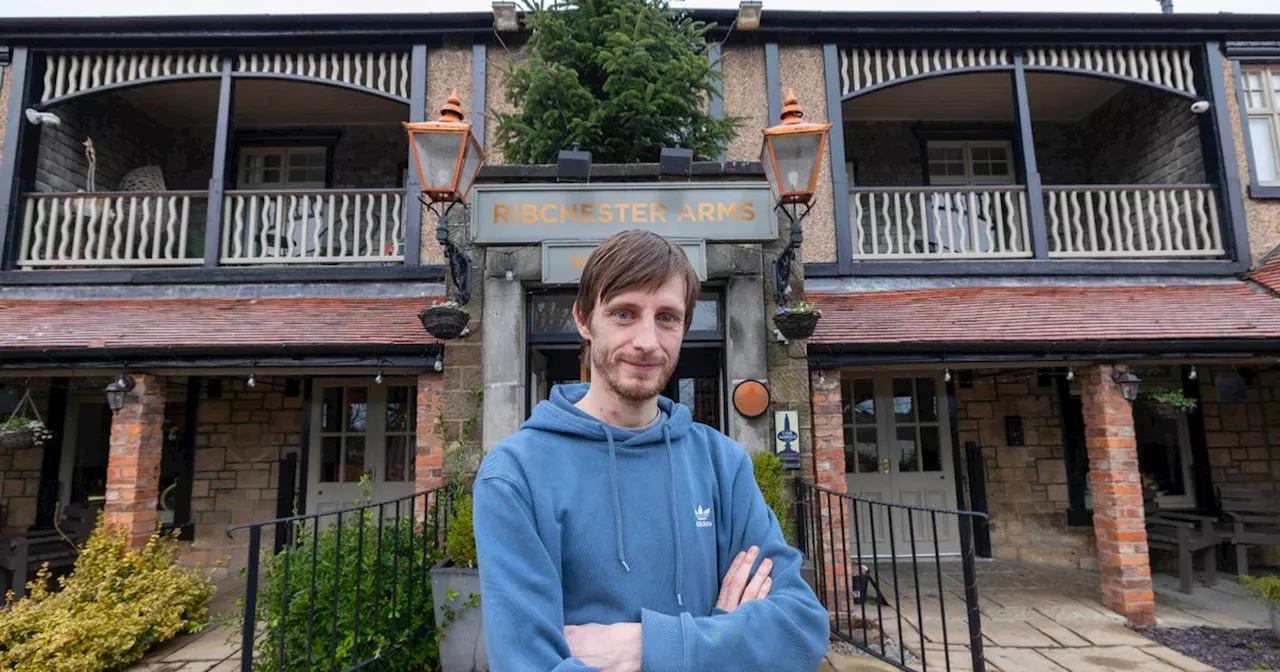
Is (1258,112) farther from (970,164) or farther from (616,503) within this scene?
(616,503)

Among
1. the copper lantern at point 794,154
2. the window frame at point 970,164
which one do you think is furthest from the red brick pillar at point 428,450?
the window frame at point 970,164

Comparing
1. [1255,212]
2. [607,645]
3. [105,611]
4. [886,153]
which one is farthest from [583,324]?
[1255,212]

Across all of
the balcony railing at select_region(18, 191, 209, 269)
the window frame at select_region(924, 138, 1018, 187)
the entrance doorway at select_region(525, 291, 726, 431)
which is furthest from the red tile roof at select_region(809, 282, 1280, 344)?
the balcony railing at select_region(18, 191, 209, 269)

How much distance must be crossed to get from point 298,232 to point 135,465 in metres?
3.33

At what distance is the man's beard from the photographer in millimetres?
1347

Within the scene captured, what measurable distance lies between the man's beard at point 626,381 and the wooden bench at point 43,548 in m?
7.18

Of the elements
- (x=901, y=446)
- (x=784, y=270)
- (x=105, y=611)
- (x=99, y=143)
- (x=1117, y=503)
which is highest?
(x=99, y=143)

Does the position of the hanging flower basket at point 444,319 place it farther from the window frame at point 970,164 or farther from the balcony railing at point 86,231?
the window frame at point 970,164

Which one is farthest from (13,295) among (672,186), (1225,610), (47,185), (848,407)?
(1225,610)

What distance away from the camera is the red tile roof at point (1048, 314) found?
5406 millimetres

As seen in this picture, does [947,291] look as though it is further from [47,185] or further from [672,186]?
[47,185]

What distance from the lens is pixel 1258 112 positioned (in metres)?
7.23

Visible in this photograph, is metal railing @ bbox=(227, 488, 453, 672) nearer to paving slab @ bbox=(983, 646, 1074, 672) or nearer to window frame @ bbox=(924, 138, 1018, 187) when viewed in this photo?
paving slab @ bbox=(983, 646, 1074, 672)

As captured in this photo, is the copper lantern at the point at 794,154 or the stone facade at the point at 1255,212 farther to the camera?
the stone facade at the point at 1255,212
